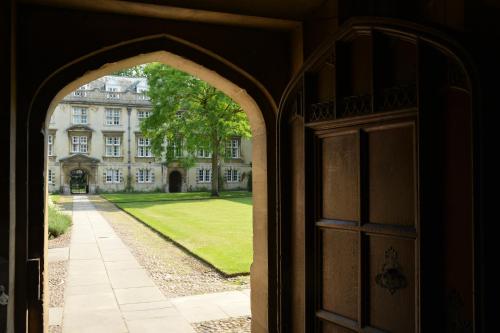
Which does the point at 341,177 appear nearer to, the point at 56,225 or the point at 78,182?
the point at 56,225

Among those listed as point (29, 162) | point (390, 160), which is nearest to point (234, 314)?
point (29, 162)

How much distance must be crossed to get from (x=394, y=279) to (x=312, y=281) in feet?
2.56

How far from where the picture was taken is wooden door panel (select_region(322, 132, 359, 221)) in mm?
2947

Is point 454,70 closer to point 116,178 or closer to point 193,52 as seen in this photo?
point 193,52

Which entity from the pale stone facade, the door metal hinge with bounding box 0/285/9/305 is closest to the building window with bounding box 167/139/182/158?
the pale stone facade

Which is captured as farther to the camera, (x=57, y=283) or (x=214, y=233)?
(x=214, y=233)

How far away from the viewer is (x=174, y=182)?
44.1 meters

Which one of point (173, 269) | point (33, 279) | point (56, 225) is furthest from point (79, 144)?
point (33, 279)

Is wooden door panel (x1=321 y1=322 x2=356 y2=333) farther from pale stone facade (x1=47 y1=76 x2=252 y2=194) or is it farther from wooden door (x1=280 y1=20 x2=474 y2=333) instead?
pale stone facade (x1=47 y1=76 x2=252 y2=194)

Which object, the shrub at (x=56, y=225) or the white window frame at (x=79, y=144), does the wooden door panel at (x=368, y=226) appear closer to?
the shrub at (x=56, y=225)

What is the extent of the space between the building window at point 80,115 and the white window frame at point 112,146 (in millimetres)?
2503

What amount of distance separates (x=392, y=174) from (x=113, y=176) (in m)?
42.0

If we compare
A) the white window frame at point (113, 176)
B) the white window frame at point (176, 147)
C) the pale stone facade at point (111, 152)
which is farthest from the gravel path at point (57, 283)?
the white window frame at point (113, 176)

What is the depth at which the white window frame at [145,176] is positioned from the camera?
42.9m
